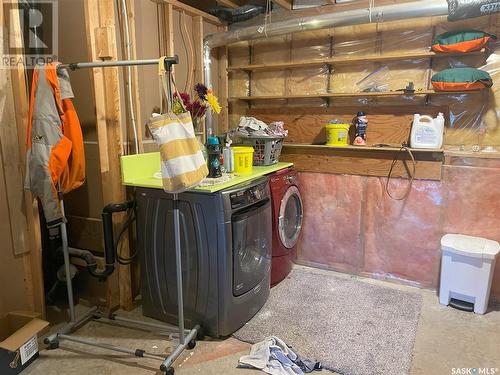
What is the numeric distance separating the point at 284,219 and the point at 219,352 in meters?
1.21

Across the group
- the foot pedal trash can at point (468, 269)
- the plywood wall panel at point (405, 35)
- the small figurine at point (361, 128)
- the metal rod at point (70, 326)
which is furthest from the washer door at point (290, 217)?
the metal rod at point (70, 326)

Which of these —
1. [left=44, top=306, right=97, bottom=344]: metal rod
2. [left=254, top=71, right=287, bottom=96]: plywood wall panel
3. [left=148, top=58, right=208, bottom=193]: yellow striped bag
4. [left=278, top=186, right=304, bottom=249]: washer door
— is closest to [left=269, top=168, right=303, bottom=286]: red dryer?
[left=278, top=186, right=304, bottom=249]: washer door

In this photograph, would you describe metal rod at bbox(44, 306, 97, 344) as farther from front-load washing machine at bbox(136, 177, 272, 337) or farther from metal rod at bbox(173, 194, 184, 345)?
metal rod at bbox(173, 194, 184, 345)

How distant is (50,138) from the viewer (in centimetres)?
194

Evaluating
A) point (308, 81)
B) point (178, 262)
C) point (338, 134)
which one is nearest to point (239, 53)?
point (308, 81)

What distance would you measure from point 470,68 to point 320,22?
1109 mm

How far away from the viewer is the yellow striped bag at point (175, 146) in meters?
1.67

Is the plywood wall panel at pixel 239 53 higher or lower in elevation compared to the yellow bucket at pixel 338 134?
higher

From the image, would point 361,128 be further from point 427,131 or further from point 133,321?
point 133,321

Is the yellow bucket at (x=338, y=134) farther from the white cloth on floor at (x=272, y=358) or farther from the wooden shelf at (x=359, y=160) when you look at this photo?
the white cloth on floor at (x=272, y=358)

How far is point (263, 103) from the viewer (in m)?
3.50

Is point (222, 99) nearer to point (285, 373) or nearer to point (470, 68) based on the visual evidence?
point (470, 68)

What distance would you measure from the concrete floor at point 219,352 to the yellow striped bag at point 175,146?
1037mm

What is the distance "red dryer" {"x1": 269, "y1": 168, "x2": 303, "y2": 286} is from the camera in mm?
2810
